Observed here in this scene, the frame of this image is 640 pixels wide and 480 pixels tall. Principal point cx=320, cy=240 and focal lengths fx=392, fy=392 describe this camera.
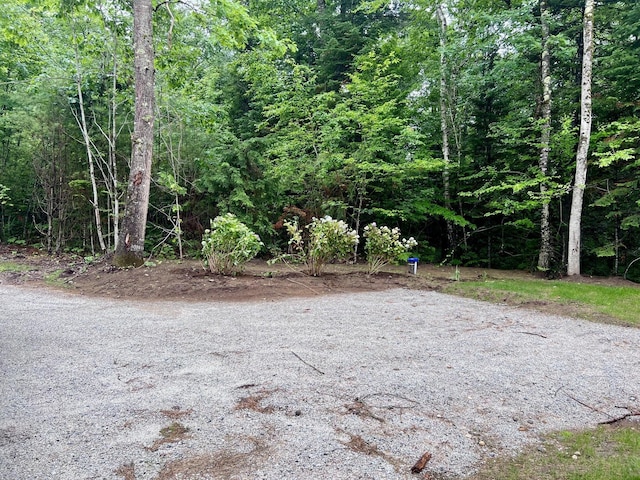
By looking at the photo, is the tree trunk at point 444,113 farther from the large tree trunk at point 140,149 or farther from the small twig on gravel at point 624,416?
the small twig on gravel at point 624,416

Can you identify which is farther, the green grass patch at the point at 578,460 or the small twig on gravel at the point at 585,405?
the small twig on gravel at the point at 585,405

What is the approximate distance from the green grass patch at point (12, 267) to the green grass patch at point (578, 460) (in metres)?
7.93

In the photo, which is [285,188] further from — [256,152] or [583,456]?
[583,456]

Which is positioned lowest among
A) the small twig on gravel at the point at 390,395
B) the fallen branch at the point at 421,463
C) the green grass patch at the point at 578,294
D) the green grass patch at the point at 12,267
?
the small twig on gravel at the point at 390,395

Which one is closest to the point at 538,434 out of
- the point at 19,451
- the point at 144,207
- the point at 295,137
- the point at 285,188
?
the point at 19,451

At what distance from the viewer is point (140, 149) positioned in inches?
252

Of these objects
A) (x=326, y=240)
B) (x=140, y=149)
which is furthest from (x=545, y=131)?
(x=140, y=149)

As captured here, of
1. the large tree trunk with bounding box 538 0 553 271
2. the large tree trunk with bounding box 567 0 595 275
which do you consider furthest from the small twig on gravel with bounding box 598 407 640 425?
the large tree trunk with bounding box 538 0 553 271

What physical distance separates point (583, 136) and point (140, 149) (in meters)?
8.13

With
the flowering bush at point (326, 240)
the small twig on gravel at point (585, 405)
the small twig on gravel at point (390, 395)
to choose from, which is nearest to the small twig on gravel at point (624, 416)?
the small twig on gravel at point (585, 405)

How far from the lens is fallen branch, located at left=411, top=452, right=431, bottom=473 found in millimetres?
1562

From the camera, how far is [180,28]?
8.82 meters

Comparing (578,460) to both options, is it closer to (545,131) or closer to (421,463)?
(421,463)

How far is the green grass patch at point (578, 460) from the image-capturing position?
155 centimetres
